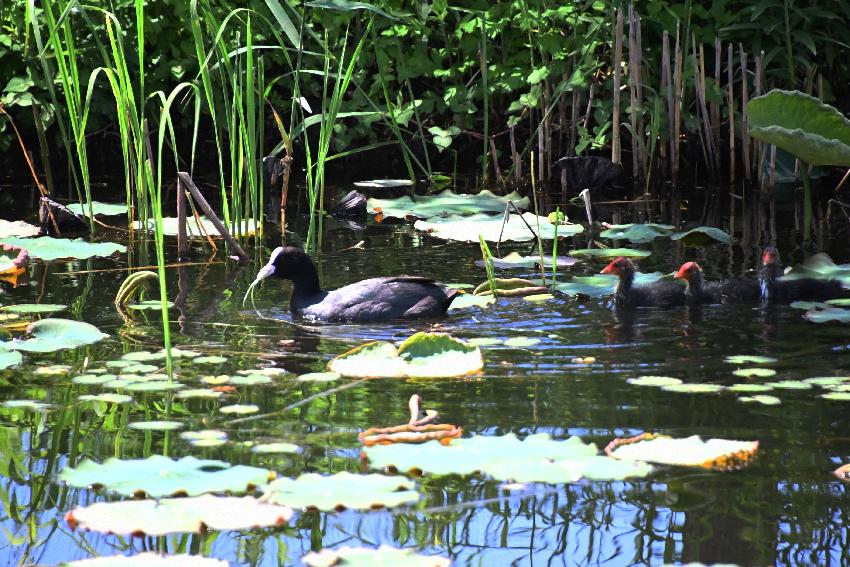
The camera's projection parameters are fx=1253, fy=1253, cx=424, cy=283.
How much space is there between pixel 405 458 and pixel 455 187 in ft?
23.0

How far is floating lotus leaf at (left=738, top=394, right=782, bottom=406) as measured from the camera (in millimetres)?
4341

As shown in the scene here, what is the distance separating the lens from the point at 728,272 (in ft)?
23.1

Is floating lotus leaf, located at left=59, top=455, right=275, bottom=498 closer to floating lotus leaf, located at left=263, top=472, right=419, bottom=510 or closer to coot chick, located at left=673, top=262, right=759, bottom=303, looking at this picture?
floating lotus leaf, located at left=263, top=472, right=419, bottom=510

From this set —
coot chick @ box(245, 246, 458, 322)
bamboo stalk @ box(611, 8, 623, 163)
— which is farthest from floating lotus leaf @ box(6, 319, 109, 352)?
bamboo stalk @ box(611, 8, 623, 163)

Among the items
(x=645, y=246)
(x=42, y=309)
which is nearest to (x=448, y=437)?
(x=42, y=309)

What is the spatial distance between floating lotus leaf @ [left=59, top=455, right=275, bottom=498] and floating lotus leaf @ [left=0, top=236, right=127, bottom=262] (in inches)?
126

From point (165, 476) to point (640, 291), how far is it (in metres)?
3.51

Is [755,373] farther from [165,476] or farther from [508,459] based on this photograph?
[165,476]

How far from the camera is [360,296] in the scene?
20.3 ft

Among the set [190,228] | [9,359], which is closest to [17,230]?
[190,228]

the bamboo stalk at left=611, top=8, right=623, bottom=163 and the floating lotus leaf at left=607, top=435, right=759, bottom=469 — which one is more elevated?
the bamboo stalk at left=611, top=8, right=623, bottom=163

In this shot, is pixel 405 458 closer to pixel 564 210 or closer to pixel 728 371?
pixel 728 371

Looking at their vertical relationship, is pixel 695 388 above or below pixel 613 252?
below

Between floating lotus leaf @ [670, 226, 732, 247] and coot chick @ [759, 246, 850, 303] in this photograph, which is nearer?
coot chick @ [759, 246, 850, 303]
